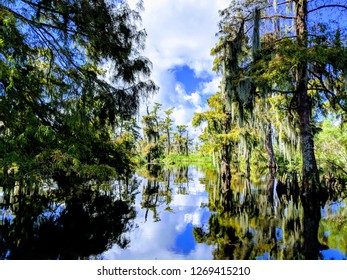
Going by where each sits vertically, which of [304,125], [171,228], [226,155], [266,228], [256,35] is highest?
[256,35]

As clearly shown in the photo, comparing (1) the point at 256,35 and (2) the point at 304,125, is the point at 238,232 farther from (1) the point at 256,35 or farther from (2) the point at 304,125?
(1) the point at 256,35

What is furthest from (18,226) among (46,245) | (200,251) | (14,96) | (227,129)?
(227,129)

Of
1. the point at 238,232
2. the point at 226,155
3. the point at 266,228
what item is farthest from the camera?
the point at 226,155

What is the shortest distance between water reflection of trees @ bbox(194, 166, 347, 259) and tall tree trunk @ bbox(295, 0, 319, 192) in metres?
0.53

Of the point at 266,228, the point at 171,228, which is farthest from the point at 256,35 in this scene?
the point at 171,228

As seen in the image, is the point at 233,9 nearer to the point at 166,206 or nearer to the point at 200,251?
the point at 166,206

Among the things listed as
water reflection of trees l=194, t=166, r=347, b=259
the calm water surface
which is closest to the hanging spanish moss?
water reflection of trees l=194, t=166, r=347, b=259

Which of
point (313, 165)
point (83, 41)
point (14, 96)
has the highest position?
point (83, 41)

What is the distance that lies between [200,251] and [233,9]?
825cm

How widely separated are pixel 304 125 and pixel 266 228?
3997 mm

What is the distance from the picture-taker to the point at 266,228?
5922 millimetres

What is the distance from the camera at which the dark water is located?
465 centimetres

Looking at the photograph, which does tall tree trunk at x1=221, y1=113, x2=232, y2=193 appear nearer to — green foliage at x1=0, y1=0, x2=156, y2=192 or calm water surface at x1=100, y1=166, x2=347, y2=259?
calm water surface at x1=100, y1=166, x2=347, y2=259

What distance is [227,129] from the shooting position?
14.3 metres
